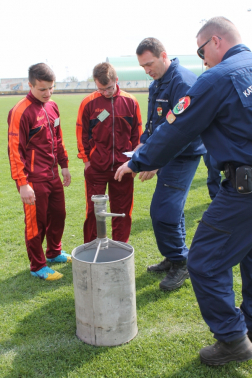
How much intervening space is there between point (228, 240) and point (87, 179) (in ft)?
7.92

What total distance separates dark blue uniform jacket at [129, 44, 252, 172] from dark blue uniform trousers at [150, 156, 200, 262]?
1242 mm

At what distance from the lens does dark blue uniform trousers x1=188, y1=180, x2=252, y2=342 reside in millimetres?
2414

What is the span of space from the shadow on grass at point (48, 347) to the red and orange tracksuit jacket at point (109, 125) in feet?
5.64

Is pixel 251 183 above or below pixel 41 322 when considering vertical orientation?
above

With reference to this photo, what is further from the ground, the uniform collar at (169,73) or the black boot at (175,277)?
the uniform collar at (169,73)

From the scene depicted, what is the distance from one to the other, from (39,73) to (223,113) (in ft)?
7.33

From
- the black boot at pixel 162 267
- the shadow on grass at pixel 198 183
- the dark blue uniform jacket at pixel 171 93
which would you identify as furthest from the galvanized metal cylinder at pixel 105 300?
the shadow on grass at pixel 198 183

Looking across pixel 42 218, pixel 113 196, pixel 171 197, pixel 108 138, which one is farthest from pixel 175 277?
pixel 108 138

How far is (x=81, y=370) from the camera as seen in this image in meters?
2.67

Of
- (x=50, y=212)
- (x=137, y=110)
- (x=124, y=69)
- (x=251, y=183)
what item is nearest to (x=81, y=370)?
(x=251, y=183)

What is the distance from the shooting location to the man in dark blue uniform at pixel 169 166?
3623 millimetres

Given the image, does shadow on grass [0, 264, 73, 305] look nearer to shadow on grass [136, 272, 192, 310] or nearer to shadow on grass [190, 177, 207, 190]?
shadow on grass [136, 272, 192, 310]

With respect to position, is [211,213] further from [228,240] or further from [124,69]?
[124,69]

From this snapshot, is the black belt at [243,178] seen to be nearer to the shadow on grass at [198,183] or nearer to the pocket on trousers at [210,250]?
the pocket on trousers at [210,250]
